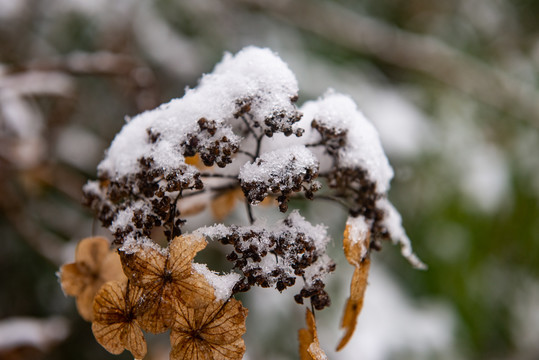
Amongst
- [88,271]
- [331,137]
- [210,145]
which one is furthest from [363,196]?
[88,271]

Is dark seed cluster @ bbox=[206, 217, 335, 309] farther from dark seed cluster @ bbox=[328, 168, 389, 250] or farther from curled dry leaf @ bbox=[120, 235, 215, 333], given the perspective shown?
dark seed cluster @ bbox=[328, 168, 389, 250]

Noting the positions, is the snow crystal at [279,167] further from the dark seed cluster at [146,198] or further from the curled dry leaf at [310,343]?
the curled dry leaf at [310,343]

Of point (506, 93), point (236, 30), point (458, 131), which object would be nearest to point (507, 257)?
point (458, 131)

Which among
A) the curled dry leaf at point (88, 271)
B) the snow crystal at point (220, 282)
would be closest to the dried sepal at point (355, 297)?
the snow crystal at point (220, 282)

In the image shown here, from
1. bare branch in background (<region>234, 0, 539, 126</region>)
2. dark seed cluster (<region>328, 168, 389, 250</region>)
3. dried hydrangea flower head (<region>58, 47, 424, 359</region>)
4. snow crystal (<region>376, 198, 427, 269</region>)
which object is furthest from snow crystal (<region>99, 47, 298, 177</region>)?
bare branch in background (<region>234, 0, 539, 126</region>)

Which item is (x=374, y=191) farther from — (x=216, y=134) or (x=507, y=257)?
(x=507, y=257)
